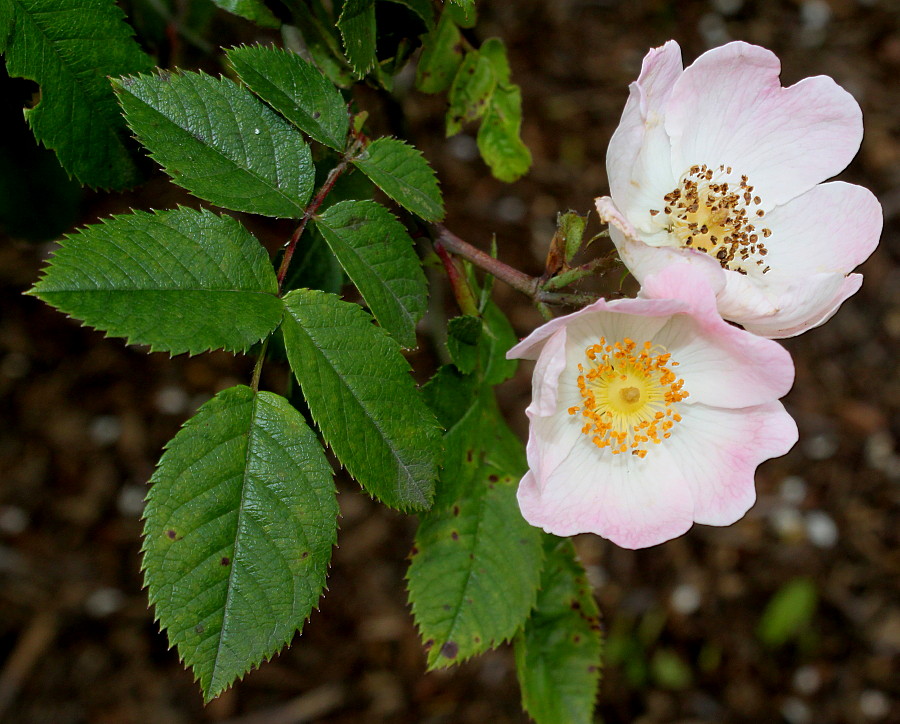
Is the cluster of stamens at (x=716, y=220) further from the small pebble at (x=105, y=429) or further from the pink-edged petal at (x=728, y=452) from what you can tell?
the small pebble at (x=105, y=429)

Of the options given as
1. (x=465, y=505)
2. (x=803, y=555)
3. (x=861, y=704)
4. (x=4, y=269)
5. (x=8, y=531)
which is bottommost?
(x=861, y=704)

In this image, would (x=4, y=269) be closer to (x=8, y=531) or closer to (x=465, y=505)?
(x=8, y=531)

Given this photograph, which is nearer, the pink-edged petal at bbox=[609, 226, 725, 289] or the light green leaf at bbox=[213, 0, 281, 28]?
the pink-edged petal at bbox=[609, 226, 725, 289]

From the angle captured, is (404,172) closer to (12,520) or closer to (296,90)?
(296,90)

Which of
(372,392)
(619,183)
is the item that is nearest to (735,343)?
(619,183)

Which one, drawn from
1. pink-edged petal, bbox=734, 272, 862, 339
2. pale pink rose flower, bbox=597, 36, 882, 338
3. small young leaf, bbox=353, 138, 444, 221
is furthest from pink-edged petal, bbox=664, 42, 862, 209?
small young leaf, bbox=353, 138, 444, 221

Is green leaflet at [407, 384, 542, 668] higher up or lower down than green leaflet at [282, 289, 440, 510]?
lower down

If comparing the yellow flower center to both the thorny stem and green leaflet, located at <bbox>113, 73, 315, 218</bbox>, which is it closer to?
the thorny stem
